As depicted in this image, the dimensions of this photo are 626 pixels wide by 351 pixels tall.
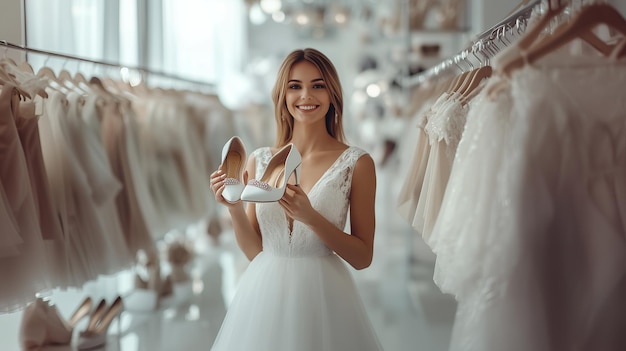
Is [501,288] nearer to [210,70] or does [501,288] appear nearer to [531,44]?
[531,44]

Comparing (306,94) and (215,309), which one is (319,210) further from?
(215,309)

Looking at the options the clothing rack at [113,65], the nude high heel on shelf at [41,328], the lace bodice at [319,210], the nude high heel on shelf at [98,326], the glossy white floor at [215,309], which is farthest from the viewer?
the glossy white floor at [215,309]

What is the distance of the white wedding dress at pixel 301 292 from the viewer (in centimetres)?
198

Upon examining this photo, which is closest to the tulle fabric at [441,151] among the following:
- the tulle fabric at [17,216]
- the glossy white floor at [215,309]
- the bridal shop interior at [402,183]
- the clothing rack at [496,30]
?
the bridal shop interior at [402,183]

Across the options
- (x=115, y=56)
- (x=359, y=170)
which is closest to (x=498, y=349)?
(x=359, y=170)

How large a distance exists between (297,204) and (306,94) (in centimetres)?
46

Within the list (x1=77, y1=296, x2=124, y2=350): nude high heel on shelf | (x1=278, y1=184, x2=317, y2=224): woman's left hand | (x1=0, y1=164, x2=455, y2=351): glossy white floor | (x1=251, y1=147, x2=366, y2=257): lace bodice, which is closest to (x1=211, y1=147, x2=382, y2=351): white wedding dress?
(x1=251, y1=147, x2=366, y2=257): lace bodice

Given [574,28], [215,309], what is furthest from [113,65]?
[574,28]

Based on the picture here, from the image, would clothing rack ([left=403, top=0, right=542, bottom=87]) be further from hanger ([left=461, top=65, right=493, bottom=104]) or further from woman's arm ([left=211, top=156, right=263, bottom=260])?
woman's arm ([left=211, top=156, right=263, bottom=260])

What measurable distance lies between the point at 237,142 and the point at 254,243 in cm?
41

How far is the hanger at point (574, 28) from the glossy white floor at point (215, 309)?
215 cm

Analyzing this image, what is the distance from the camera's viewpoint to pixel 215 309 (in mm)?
4098

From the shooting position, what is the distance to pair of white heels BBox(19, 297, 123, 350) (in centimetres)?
288

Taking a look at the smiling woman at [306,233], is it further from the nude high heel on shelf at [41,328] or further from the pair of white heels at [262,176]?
the nude high heel on shelf at [41,328]
